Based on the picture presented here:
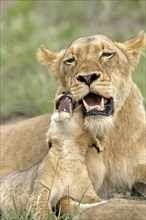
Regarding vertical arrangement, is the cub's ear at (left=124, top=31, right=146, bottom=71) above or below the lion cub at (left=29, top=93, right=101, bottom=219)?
above

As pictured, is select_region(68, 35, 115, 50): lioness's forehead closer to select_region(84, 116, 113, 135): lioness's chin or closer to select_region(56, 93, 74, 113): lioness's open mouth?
select_region(84, 116, 113, 135): lioness's chin

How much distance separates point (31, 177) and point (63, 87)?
0.72 metres

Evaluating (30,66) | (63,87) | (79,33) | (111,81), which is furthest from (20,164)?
(79,33)

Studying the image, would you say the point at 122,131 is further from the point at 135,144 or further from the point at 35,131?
the point at 35,131

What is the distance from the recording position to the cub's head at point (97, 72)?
211 inches

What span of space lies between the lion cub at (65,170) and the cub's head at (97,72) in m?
0.11

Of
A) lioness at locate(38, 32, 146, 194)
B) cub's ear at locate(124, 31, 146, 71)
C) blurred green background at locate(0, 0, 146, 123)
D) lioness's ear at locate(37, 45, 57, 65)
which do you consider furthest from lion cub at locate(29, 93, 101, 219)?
blurred green background at locate(0, 0, 146, 123)

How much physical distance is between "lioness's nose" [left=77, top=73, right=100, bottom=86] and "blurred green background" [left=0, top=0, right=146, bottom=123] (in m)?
2.09

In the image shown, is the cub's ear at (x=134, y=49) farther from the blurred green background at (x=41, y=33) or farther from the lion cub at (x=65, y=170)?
the blurred green background at (x=41, y=33)

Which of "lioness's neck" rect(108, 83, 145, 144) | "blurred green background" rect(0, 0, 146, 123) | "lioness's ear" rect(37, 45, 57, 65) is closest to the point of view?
"lioness's neck" rect(108, 83, 145, 144)

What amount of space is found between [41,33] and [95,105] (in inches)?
213

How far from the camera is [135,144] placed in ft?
20.0

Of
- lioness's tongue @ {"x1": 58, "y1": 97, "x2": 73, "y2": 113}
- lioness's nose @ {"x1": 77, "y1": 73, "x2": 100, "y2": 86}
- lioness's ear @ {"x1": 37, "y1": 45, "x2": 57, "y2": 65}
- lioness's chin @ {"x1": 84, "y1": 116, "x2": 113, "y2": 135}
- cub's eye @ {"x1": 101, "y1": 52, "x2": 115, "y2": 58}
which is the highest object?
lioness's ear @ {"x1": 37, "y1": 45, "x2": 57, "y2": 65}

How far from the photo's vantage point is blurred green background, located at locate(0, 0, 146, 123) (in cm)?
Result: 898
